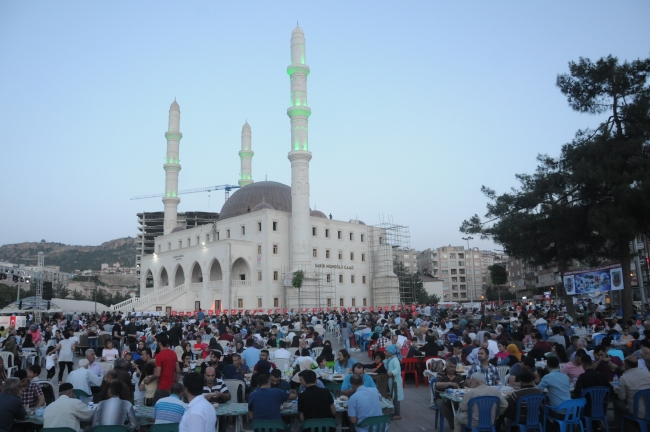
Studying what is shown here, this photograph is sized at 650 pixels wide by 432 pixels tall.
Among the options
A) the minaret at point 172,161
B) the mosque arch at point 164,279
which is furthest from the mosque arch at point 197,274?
the minaret at point 172,161

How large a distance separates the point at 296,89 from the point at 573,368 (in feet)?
140

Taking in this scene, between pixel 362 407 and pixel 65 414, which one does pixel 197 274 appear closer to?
pixel 65 414

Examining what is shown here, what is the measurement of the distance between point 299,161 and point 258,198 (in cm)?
1271

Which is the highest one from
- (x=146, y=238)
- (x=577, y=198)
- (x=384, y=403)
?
(x=146, y=238)

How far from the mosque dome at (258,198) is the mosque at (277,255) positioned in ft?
0.38

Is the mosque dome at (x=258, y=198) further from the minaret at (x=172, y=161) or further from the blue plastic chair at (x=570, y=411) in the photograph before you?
the blue plastic chair at (x=570, y=411)

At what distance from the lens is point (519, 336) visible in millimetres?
14820

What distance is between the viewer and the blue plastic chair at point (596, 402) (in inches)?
284

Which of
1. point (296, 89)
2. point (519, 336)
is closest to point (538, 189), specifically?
point (519, 336)

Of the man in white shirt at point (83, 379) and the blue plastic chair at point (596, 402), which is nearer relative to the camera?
the blue plastic chair at point (596, 402)

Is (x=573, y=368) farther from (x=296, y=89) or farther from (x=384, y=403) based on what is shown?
(x=296, y=89)

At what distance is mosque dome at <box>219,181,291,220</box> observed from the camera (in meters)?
58.8

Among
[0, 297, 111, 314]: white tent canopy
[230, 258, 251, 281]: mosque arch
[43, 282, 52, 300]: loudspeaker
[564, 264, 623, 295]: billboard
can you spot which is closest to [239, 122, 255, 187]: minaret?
[230, 258, 251, 281]: mosque arch

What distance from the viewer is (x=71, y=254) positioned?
568ft
